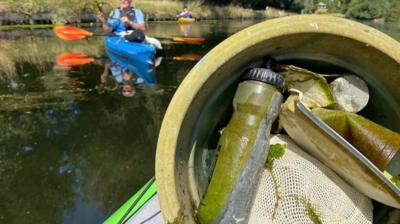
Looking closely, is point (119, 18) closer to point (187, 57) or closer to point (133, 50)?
point (133, 50)

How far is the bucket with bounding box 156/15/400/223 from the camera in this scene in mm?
1444

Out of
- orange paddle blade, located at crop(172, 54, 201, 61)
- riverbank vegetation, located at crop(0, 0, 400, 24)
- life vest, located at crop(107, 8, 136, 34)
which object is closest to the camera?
life vest, located at crop(107, 8, 136, 34)

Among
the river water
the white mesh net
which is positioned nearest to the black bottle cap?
the white mesh net

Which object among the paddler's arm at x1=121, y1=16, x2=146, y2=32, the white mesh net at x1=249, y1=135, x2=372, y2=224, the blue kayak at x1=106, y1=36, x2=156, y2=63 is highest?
the white mesh net at x1=249, y1=135, x2=372, y2=224

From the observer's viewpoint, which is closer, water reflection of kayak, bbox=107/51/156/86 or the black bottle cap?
the black bottle cap

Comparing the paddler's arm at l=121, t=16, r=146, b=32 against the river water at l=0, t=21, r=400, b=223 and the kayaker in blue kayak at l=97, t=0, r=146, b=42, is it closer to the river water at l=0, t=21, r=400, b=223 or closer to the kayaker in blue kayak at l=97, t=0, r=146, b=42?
the kayaker in blue kayak at l=97, t=0, r=146, b=42

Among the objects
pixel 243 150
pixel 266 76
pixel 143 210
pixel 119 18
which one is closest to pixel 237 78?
pixel 266 76

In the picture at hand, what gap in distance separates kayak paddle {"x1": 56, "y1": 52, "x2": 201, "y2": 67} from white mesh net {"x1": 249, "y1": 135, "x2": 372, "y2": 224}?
8121 millimetres

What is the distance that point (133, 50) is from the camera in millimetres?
8828

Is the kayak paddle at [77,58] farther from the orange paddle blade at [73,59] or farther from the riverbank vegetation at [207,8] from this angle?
the riverbank vegetation at [207,8]

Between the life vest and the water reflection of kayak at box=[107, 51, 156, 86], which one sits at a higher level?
the life vest

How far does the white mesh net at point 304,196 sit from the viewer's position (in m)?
1.58

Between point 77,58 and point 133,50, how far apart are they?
1841 millimetres

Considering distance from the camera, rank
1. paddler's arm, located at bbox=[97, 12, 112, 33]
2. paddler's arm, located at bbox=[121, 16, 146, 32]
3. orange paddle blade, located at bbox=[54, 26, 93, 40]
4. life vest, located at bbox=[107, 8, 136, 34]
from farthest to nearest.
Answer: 1. orange paddle blade, located at bbox=[54, 26, 93, 40]
2. paddler's arm, located at bbox=[97, 12, 112, 33]
3. life vest, located at bbox=[107, 8, 136, 34]
4. paddler's arm, located at bbox=[121, 16, 146, 32]
